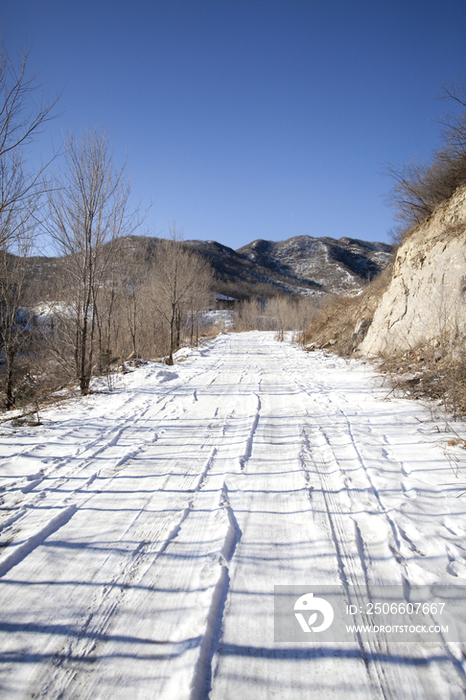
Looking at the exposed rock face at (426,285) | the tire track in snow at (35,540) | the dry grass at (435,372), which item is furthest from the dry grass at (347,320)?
the tire track in snow at (35,540)

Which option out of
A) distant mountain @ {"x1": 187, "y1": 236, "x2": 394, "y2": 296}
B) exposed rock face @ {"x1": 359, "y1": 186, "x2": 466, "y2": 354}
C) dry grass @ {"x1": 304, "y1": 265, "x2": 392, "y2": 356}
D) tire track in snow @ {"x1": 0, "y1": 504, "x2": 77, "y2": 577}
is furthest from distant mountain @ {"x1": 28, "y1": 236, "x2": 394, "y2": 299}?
tire track in snow @ {"x1": 0, "y1": 504, "x2": 77, "y2": 577}

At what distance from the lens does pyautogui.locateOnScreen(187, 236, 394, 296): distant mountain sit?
115938 millimetres

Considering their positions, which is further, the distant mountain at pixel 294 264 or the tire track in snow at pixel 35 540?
the distant mountain at pixel 294 264

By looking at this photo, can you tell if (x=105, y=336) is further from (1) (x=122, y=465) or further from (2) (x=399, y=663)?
(2) (x=399, y=663)

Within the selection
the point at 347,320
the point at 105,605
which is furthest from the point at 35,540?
the point at 347,320

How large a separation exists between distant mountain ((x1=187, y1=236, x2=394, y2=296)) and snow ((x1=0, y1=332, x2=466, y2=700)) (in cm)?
10016

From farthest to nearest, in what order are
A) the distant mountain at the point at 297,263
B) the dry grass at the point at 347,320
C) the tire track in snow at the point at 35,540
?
1. the distant mountain at the point at 297,263
2. the dry grass at the point at 347,320
3. the tire track in snow at the point at 35,540

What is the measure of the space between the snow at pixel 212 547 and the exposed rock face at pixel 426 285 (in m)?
3.97

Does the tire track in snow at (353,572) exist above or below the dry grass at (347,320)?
below

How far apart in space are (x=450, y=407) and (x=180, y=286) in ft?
41.1

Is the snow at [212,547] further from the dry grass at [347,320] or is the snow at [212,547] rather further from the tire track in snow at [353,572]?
the dry grass at [347,320]

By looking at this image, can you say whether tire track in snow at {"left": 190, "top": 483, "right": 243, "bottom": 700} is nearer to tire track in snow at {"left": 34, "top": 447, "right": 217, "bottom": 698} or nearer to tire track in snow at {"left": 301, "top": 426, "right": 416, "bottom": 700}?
tire track in snow at {"left": 34, "top": 447, "right": 217, "bottom": 698}

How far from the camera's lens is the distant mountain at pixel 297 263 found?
116 meters

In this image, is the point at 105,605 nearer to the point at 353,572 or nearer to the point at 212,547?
the point at 212,547
